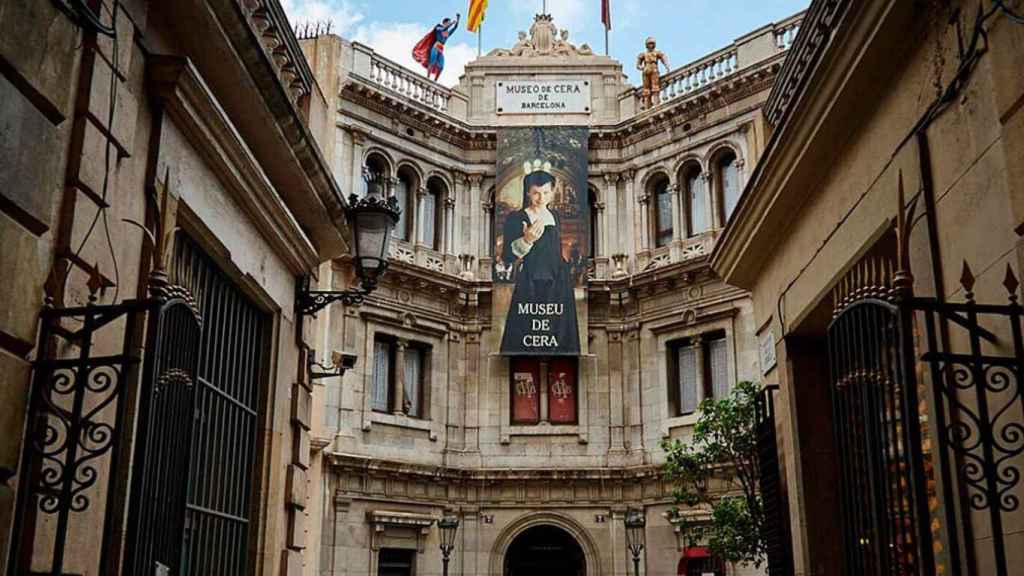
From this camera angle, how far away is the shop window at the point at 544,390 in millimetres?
26469

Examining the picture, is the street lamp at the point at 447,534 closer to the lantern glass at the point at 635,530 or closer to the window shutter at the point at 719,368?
the lantern glass at the point at 635,530

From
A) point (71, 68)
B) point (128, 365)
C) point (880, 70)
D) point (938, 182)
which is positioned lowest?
point (128, 365)

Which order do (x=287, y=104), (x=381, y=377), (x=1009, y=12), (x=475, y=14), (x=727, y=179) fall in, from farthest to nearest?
(x=475, y=14) < (x=727, y=179) < (x=381, y=377) < (x=287, y=104) < (x=1009, y=12)

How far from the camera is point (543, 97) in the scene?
2877 centimetres

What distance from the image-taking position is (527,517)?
25.7 meters

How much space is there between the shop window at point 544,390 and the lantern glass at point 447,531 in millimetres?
3910

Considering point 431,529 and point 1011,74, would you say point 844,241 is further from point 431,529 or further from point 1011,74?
point 431,529

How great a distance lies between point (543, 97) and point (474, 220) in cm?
392

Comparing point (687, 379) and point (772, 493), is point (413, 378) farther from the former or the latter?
point (772, 493)

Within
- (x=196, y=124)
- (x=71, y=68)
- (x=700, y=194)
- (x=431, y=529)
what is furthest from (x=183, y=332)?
(x=700, y=194)

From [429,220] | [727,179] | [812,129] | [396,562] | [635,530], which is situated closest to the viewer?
[812,129]

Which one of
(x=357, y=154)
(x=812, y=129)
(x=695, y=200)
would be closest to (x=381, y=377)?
(x=357, y=154)

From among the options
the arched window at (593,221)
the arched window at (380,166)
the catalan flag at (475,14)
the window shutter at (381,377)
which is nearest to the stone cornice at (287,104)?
the window shutter at (381,377)

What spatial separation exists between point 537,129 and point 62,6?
2331cm
